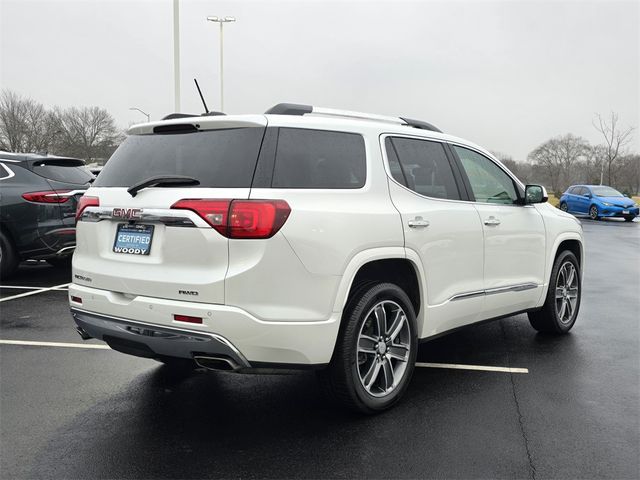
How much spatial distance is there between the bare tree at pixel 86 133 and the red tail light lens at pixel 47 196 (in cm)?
5836

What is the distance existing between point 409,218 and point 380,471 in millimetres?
1597

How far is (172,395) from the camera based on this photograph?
13.0 feet

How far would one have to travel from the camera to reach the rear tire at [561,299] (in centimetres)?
548

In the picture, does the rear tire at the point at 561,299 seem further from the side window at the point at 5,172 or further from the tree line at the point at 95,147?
the tree line at the point at 95,147

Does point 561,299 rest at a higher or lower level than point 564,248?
lower

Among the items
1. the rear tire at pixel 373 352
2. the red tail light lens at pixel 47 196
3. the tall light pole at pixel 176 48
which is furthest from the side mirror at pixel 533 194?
the tall light pole at pixel 176 48

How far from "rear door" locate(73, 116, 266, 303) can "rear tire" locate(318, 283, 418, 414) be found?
851 millimetres

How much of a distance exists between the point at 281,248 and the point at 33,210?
5987mm

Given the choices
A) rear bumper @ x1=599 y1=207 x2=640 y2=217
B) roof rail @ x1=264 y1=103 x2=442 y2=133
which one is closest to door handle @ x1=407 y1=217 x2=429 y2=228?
roof rail @ x1=264 y1=103 x2=442 y2=133

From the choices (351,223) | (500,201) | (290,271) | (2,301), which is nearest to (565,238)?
(500,201)

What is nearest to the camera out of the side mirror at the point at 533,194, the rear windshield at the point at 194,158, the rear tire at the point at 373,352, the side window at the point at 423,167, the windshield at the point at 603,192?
the rear windshield at the point at 194,158

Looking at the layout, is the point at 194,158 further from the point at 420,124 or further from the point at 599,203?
the point at 599,203

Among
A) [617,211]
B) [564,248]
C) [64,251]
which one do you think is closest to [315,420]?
[564,248]

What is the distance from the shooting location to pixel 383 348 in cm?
374
